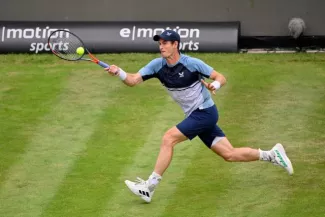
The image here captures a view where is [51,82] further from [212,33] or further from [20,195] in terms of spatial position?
[20,195]

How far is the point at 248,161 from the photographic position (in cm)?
1186

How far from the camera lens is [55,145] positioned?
13.6 metres

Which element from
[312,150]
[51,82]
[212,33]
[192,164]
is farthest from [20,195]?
[212,33]

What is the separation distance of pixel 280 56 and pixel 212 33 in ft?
4.23

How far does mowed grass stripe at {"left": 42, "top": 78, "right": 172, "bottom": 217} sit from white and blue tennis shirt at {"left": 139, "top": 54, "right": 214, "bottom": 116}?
1.31 metres

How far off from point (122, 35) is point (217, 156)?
5640mm

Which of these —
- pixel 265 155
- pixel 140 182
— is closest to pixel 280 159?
pixel 265 155

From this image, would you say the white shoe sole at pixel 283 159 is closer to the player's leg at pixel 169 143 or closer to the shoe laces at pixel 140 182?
the player's leg at pixel 169 143

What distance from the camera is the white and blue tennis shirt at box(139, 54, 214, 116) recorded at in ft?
37.0

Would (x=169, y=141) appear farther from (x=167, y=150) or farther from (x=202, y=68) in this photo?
(x=202, y=68)

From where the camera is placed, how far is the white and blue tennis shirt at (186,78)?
11266 mm

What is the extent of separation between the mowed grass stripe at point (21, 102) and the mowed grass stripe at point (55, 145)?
0.45ft

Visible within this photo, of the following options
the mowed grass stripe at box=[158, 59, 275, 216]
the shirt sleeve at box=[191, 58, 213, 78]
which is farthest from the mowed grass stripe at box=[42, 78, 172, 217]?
the shirt sleeve at box=[191, 58, 213, 78]

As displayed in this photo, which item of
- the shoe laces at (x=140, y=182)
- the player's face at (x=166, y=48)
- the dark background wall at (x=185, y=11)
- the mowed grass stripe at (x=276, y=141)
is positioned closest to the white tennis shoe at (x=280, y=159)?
the mowed grass stripe at (x=276, y=141)
